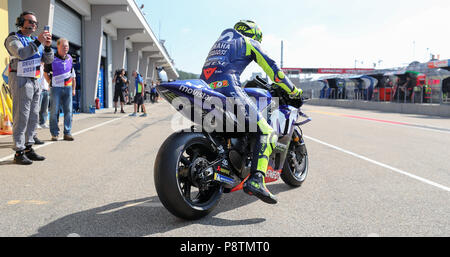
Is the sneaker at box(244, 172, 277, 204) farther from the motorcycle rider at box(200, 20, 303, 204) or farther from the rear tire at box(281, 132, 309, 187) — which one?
Answer: the rear tire at box(281, 132, 309, 187)

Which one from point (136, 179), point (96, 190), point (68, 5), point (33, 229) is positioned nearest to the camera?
point (33, 229)

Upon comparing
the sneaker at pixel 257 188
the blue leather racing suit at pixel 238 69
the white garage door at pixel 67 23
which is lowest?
the sneaker at pixel 257 188

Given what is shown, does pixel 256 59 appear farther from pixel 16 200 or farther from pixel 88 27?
pixel 88 27

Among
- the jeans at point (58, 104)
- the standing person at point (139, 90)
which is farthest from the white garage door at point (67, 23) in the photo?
the jeans at point (58, 104)

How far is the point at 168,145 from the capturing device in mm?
3016

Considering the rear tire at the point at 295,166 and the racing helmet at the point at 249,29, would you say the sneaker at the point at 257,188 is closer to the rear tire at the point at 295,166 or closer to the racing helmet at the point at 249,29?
the rear tire at the point at 295,166

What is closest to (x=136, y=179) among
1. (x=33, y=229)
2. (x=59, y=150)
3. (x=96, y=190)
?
(x=96, y=190)

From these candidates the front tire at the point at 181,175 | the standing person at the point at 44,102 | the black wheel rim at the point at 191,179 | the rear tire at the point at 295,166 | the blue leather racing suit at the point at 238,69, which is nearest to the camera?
the front tire at the point at 181,175

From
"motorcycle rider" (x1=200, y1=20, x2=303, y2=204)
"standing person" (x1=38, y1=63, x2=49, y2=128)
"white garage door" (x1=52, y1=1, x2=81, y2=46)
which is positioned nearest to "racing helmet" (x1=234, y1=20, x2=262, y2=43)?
"motorcycle rider" (x1=200, y1=20, x2=303, y2=204)

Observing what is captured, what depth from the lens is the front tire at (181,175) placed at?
2.96 meters

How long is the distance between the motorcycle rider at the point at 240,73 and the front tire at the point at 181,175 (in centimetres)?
41

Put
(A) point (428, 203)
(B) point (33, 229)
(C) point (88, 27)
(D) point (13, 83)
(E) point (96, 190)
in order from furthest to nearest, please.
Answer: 1. (C) point (88, 27)
2. (D) point (13, 83)
3. (E) point (96, 190)
4. (A) point (428, 203)
5. (B) point (33, 229)

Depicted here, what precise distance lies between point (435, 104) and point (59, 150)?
71.3 ft

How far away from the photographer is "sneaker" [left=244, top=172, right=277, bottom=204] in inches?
131
